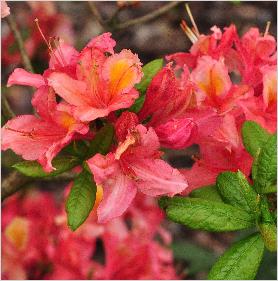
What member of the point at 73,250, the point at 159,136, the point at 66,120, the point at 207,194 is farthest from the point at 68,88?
the point at 73,250

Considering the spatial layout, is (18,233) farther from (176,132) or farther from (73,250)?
(176,132)

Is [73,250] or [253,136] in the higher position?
[253,136]

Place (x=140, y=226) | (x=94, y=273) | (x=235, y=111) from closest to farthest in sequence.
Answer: (x=235, y=111) < (x=94, y=273) < (x=140, y=226)

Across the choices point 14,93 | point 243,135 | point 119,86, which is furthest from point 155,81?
point 14,93

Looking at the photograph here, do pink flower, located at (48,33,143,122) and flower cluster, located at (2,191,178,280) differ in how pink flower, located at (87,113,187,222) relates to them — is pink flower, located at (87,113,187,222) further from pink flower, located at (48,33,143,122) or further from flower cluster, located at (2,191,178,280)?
flower cluster, located at (2,191,178,280)

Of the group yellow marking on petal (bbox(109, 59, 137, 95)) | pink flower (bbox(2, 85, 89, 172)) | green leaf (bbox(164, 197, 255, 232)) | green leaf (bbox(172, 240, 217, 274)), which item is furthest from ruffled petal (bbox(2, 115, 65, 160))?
green leaf (bbox(172, 240, 217, 274))

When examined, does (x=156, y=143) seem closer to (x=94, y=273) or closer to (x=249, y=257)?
(x=249, y=257)

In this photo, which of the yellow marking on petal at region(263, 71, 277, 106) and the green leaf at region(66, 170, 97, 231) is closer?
the green leaf at region(66, 170, 97, 231)
